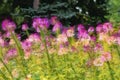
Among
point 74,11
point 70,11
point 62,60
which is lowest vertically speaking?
point 74,11

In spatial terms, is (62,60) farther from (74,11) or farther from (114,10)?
Result: (74,11)

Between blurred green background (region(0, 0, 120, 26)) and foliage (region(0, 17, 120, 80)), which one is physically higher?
foliage (region(0, 17, 120, 80))

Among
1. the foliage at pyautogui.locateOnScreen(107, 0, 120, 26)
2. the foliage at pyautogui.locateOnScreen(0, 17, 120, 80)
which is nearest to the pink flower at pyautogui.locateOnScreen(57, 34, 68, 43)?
the foliage at pyautogui.locateOnScreen(0, 17, 120, 80)

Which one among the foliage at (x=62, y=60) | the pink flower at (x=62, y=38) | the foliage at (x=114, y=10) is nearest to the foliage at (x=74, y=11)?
the foliage at (x=114, y=10)

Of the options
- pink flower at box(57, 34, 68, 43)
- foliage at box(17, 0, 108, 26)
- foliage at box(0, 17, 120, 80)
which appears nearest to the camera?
foliage at box(0, 17, 120, 80)

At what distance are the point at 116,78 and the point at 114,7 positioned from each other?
695cm

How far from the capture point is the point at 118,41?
4.53 meters

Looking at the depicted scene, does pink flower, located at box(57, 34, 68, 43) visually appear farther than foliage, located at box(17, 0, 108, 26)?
No

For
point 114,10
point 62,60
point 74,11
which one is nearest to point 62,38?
point 62,60

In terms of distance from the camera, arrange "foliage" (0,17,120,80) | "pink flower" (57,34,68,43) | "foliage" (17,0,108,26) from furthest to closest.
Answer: "foliage" (17,0,108,26) → "pink flower" (57,34,68,43) → "foliage" (0,17,120,80)

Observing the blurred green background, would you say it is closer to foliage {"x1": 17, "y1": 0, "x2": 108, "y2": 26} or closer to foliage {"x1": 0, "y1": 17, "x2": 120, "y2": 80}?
foliage {"x1": 17, "y1": 0, "x2": 108, "y2": 26}

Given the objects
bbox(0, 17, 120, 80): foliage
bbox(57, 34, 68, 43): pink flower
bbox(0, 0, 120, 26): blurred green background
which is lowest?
bbox(0, 0, 120, 26): blurred green background

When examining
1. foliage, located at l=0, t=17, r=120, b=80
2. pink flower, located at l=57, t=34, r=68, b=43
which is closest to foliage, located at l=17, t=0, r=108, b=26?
foliage, located at l=0, t=17, r=120, b=80

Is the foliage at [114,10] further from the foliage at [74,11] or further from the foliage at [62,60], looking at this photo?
the foliage at [62,60]
